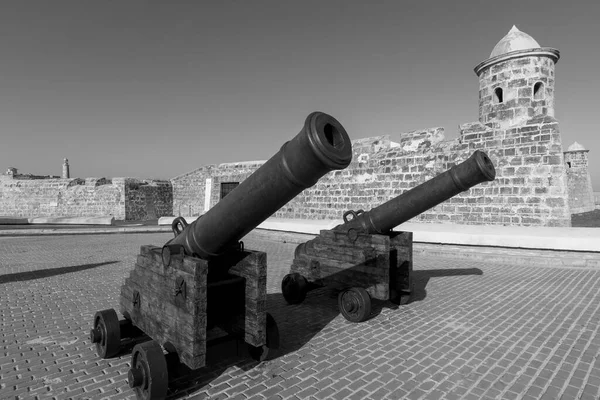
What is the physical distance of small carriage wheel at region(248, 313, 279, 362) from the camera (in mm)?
2990

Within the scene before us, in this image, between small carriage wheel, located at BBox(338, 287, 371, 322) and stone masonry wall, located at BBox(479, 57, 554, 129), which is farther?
stone masonry wall, located at BBox(479, 57, 554, 129)

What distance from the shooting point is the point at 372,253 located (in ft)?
13.9

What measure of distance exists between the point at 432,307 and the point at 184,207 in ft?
62.6

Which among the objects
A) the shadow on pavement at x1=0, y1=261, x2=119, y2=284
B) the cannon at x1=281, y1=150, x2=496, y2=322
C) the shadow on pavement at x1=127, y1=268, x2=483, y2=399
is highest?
the cannon at x1=281, y1=150, x2=496, y2=322

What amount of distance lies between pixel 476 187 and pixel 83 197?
21.0 m

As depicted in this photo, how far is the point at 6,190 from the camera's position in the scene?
70.9ft

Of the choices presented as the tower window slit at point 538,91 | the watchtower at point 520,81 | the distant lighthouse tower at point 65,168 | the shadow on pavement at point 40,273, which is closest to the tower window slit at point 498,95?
the watchtower at point 520,81

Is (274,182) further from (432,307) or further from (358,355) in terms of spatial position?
(432,307)

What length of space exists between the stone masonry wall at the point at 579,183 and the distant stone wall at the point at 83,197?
977 inches

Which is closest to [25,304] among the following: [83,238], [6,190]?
[83,238]

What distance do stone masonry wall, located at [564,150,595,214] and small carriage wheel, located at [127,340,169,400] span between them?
80.0 feet

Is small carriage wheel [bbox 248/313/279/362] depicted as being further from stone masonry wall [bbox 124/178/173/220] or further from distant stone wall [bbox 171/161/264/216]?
stone masonry wall [bbox 124/178/173/220]

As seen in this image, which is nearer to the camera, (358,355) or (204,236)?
(204,236)

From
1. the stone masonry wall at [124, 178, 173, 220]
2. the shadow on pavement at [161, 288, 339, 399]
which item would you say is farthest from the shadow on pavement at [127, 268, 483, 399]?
the stone masonry wall at [124, 178, 173, 220]
